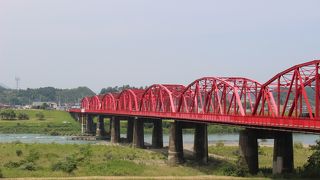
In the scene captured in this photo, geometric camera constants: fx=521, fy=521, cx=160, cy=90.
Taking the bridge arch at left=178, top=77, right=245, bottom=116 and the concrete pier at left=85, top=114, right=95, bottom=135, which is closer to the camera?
the bridge arch at left=178, top=77, right=245, bottom=116

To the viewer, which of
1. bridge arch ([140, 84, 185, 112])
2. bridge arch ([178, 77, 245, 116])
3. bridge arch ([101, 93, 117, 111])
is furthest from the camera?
bridge arch ([101, 93, 117, 111])

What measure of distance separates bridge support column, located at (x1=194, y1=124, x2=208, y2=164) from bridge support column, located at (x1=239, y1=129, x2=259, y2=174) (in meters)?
19.8

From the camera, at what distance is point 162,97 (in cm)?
11175

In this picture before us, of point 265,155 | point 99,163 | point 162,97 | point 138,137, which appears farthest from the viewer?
point 138,137

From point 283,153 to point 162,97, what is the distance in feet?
177

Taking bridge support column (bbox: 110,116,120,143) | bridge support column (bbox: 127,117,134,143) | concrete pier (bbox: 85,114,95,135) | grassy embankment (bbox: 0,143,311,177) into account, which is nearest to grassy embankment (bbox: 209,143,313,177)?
grassy embankment (bbox: 0,143,311,177)

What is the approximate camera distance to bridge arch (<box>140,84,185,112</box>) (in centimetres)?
10591

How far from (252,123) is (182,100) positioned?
39.2m

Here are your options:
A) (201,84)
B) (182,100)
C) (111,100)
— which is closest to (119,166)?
(201,84)

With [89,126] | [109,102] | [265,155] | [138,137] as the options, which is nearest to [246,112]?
[265,155]

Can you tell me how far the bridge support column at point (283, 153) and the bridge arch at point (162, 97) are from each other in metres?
39.0

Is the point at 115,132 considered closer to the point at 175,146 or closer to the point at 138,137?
the point at 138,137

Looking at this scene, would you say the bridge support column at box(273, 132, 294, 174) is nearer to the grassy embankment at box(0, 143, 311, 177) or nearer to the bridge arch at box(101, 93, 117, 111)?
the grassy embankment at box(0, 143, 311, 177)

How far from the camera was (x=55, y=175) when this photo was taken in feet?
187
